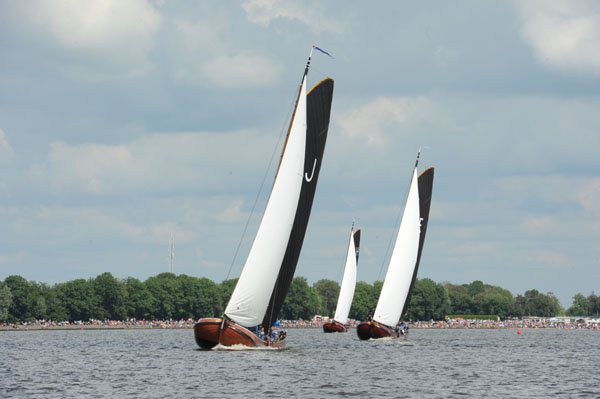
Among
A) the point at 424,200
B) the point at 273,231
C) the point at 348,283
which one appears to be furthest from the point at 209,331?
the point at 348,283

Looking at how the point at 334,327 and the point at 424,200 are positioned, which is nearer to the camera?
the point at 424,200

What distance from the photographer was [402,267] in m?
117

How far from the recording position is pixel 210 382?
198 feet

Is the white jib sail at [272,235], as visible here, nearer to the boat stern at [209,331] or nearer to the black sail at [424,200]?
the boat stern at [209,331]

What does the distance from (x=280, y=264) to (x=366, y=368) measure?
10.0 metres

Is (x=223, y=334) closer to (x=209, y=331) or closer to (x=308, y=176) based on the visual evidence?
(x=209, y=331)

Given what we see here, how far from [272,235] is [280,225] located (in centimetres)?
96

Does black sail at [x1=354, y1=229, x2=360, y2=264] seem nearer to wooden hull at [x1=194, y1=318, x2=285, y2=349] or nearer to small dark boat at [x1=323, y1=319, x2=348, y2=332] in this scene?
small dark boat at [x1=323, y1=319, x2=348, y2=332]

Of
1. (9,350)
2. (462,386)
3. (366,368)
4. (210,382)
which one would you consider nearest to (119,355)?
(9,350)

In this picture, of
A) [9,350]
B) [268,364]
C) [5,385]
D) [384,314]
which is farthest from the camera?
[384,314]

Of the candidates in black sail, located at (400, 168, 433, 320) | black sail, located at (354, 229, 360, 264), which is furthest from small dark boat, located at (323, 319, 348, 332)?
black sail, located at (400, 168, 433, 320)

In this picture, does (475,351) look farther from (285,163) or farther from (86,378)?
(86,378)

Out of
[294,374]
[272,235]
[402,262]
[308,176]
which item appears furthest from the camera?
[402,262]

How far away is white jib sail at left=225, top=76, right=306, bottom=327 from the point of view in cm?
7581
